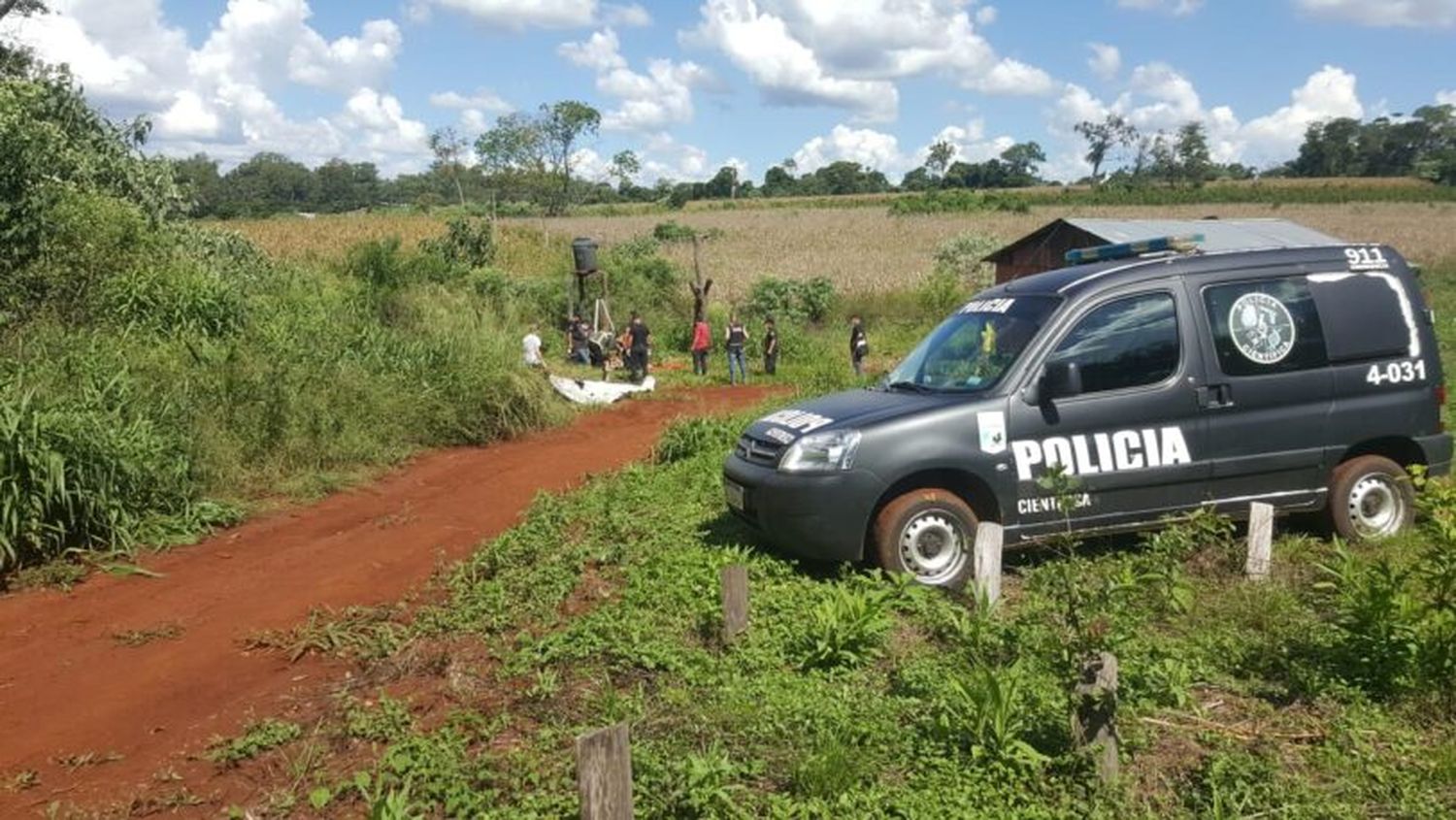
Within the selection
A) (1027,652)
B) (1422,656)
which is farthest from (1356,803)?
(1027,652)

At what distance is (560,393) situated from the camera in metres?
14.9

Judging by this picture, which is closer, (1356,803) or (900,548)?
(1356,803)

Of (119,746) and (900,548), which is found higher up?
(900,548)

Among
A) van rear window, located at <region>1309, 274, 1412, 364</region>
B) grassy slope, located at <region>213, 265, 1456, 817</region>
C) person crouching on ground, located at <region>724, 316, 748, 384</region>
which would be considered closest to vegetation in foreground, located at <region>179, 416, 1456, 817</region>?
grassy slope, located at <region>213, 265, 1456, 817</region>

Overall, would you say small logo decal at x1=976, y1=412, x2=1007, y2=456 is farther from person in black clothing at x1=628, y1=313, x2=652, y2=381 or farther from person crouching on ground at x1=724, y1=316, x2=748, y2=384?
person crouching on ground at x1=724, y1=316, x2=748, y2=384

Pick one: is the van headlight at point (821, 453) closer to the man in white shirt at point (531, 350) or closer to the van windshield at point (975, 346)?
the van windshield at point (975, 346)

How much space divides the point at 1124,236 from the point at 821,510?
1473 cm

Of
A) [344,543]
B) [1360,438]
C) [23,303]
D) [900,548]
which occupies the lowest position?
[344,543]

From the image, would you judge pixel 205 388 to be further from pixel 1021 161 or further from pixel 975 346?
pixel 1021 161

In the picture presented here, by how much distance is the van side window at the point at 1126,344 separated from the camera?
6.13m

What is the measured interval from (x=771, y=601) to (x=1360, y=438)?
393 cm

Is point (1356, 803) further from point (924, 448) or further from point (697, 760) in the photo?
point (924, 448)

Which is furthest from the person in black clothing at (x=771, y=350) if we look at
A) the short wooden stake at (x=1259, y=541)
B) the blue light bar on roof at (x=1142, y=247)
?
the short wooden stake at (x=1259, y=541)

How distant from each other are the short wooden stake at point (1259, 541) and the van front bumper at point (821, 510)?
213 centimetres
